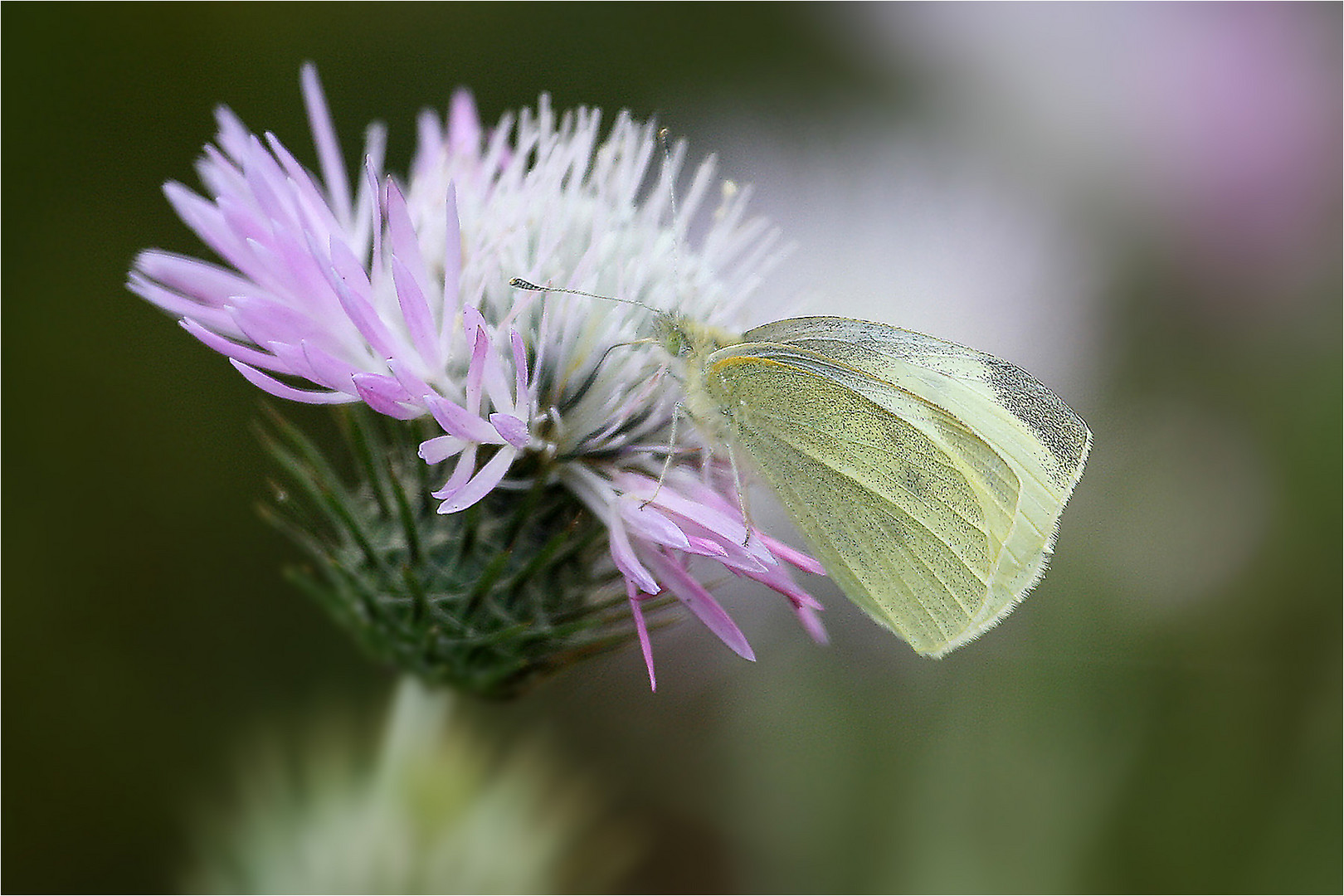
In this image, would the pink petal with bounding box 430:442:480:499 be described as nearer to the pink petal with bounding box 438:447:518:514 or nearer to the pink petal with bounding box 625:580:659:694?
the pink petal with bounding box 438:447:518:514

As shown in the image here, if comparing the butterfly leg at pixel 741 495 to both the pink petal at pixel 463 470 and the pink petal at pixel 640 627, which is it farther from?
the pink petal at pixel 463 470

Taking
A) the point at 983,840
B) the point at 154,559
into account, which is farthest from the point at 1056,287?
the point at 154,559

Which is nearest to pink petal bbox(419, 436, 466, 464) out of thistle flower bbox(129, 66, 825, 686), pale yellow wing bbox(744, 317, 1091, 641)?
thistle flower bbox(129, 66, 825, 686)

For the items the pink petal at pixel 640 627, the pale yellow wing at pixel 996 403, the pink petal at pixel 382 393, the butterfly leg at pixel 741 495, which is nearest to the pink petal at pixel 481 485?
the pink petal at pixel 382 393

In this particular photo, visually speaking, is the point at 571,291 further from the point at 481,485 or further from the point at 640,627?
the point at 640,627

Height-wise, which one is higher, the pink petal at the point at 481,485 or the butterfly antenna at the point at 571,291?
the butterfly antenna at the point at 571,291

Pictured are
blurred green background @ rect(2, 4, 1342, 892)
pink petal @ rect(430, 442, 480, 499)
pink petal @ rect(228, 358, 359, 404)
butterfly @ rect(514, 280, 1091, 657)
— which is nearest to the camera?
pink petal @ rect(228, 358, 359, 404)

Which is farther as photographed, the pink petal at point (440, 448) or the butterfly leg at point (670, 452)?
the butterfly leg at point (670, 452)
